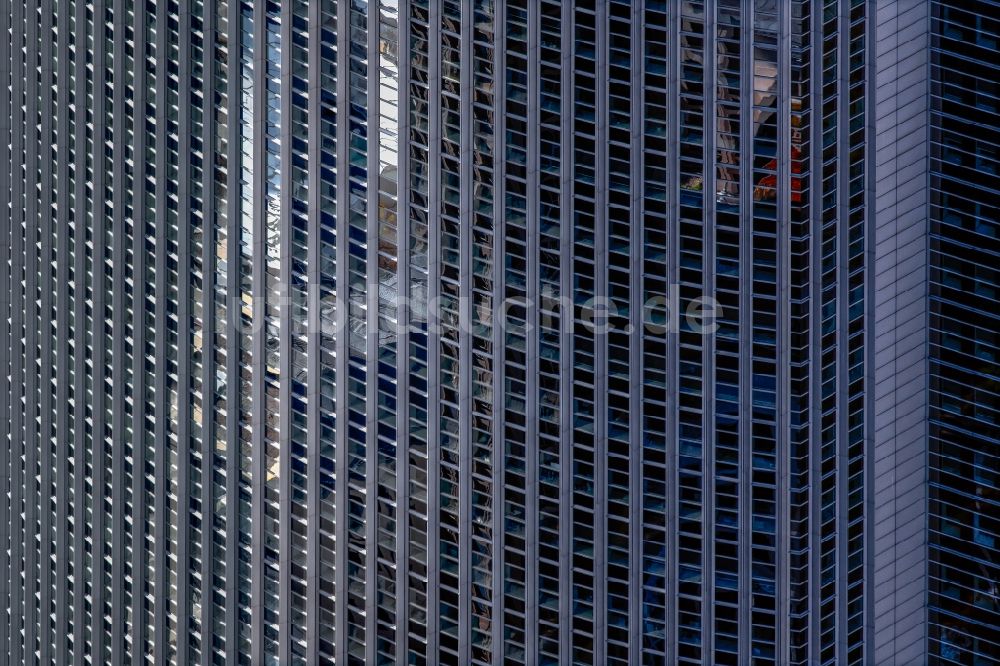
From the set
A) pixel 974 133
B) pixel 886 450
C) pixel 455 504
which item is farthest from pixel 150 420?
pixel 974 133

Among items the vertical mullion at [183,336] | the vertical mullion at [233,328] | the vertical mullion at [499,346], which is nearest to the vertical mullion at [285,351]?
the vertical mullion at [233,328]

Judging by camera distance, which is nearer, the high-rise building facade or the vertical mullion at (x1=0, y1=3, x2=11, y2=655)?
the high-rise building facade

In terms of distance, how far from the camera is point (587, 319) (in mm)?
137250

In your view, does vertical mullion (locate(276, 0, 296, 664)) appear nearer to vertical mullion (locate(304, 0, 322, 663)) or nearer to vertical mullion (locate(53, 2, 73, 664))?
vertical mullion (locate(304, 0, 322, 663))

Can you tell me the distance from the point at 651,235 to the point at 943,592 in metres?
36.5

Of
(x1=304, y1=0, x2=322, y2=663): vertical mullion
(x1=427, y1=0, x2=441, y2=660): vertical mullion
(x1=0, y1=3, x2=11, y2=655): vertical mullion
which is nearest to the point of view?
(x1=427, y1=0, x2=441, y2=660): vertical mullion

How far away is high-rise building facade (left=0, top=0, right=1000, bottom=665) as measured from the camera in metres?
135

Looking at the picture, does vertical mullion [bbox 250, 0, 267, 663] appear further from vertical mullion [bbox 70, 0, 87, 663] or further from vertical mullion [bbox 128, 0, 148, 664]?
vertical mullion [bbox 70, 0, 87, 663]

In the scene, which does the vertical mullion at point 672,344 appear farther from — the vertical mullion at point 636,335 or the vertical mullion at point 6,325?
the vertical mullion at point 6,325

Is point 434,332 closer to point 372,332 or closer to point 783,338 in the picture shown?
point 372,332

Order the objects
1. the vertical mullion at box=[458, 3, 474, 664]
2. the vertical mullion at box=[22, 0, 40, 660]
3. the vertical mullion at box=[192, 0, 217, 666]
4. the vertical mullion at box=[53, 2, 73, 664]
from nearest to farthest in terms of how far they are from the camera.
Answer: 1. the vertical mullion at box=[458, 3, 474, 664]
2. the vertical mullion at box=[192, 0, 217, 666]
3. the vertical mullion at box=[53, 2, 73, 664]
4. the vertical mullion at box=[22, 0, 40, 660]

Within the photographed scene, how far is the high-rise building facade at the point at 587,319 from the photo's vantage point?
135 meters

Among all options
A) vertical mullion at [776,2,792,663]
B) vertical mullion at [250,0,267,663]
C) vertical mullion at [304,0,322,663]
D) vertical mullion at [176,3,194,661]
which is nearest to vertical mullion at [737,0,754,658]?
vertical mullion at [776,2,792,663]

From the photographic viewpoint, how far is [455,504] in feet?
462
